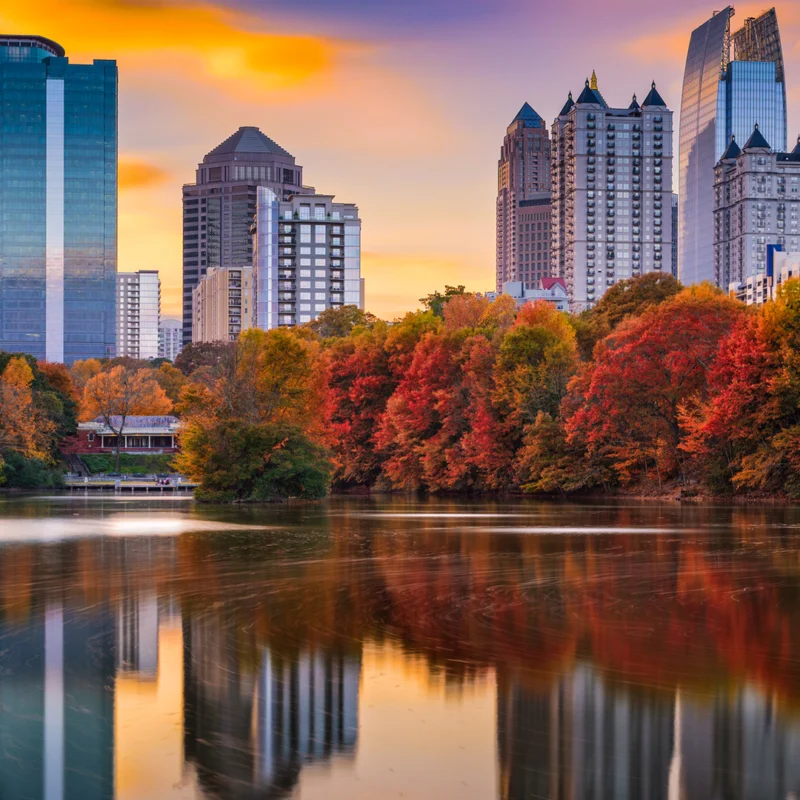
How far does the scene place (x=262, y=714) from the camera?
11.6 metres

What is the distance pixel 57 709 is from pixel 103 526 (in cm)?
2856

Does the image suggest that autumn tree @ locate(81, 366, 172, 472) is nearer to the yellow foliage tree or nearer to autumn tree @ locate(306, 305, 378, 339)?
autumn tree @ locate(306, 305, 378, 339)

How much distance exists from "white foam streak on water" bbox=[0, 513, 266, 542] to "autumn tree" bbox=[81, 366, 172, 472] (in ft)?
257

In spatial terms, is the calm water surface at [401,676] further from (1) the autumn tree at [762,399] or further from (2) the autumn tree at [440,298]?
(2) the autumn tree at [440,298]

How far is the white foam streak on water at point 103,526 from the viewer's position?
35.3m

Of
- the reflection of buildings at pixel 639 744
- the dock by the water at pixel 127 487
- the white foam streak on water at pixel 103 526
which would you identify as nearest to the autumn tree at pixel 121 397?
the dock by the water at pixel 127 487

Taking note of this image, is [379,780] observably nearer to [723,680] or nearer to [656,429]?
[723,680]

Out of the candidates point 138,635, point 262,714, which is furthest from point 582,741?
point 138,635

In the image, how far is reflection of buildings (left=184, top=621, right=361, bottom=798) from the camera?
32.0ft

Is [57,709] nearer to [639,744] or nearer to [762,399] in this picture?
[639,744]

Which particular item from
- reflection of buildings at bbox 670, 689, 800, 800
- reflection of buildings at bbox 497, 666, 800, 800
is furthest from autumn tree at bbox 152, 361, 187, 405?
reflection of buildings at bbox 670, 689, 800, 800

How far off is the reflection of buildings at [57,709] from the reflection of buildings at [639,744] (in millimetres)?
3547

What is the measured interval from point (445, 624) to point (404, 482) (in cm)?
6253

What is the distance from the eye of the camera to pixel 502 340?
242ft
